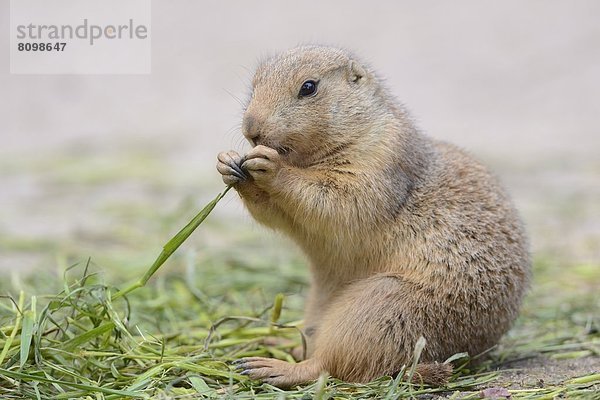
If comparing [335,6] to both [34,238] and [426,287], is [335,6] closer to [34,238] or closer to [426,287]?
[34,238]

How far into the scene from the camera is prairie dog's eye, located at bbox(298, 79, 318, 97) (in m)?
4.95

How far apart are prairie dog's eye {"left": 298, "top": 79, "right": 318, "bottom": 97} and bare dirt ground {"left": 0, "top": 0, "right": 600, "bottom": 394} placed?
127 inches

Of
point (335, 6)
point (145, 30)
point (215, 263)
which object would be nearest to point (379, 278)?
point (215, 263)

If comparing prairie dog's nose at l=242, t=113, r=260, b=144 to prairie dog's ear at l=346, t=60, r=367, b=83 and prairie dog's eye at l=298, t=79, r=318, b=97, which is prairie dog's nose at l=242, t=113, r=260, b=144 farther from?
prairie dog's ear at l=346, t=60, r=367, b=83

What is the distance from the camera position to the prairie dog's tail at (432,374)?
4543 millimetres

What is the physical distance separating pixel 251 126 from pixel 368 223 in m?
0.84

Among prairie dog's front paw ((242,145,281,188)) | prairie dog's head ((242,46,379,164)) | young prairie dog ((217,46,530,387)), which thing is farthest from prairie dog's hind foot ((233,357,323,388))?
prairie dog's head ((242,46,379,164))

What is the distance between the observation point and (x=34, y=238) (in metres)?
8.47

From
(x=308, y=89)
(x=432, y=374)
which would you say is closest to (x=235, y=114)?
(x=308, y=89)

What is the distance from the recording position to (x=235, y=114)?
9.66 metres

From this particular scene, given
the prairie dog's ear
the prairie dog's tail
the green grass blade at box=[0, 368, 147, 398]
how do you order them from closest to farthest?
the green grass blade at box=[0, 368, 147, 398] → the prairie dog's tail → the prairie dog's ear

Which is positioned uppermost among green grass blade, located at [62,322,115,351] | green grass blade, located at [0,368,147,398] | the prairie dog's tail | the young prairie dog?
the young prairie dog

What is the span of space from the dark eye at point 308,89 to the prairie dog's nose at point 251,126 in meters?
0.35

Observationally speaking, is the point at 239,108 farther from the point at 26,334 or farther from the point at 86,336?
the point at 26,334
